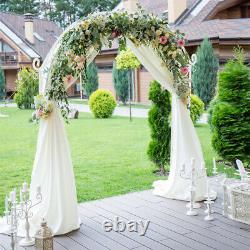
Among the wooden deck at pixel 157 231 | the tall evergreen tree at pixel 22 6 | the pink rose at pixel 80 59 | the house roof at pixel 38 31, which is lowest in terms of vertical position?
the wooden deck at pixel 157 231

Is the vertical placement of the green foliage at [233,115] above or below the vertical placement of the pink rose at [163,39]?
below

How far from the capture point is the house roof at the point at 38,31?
30.0 metres

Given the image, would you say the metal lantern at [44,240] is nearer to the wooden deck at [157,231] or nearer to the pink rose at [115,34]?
the wooden deck at [157,231]

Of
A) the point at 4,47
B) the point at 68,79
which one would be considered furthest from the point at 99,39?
the point at 4,47

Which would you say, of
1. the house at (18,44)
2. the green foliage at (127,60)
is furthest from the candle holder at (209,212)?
the house at (18,44)

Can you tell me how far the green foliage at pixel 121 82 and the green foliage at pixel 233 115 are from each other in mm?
14572

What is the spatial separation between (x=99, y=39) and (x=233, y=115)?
3.84 m

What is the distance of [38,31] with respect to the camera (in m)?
32.4

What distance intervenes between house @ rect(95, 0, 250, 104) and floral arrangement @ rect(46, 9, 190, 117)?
43.2 ft

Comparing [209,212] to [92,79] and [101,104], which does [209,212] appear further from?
[92,79]

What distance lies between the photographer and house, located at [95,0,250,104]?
18438 mm

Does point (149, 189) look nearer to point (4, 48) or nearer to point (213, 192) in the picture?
point (213, 192)

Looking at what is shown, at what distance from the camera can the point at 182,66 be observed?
5.72m

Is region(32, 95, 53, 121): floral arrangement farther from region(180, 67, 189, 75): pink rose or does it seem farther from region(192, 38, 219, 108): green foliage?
region(192, 38, 219, 108): green foliage
